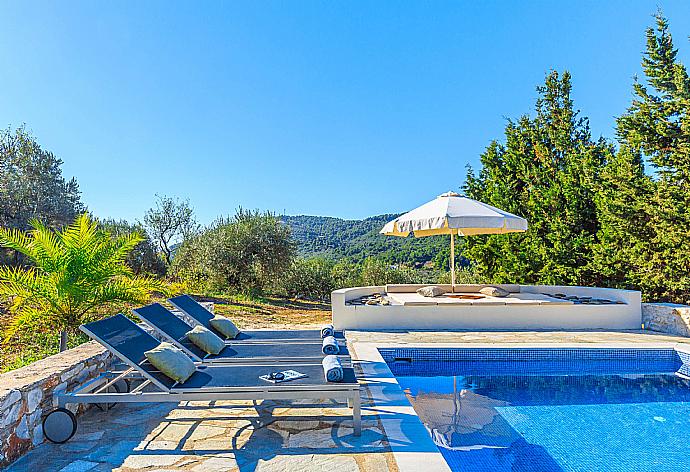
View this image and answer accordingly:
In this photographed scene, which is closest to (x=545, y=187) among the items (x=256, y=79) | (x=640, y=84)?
(x=640, y=84)

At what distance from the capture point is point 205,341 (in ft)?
17.9

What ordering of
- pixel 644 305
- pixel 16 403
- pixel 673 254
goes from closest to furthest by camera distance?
pixel 16 403, pixel 644 305, pixel 673 254

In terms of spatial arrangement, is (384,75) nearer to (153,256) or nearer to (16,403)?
(153,256)

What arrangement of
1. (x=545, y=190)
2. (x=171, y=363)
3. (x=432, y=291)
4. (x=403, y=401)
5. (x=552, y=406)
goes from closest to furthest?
(x=171, y=363) < (x=403, y=401) < (x=552, y=406) < (x=432, y=291) < (x=545, y=190)

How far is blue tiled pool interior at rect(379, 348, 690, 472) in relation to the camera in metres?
4.58

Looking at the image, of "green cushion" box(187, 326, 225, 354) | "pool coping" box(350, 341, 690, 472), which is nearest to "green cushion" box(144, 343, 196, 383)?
"green cushion" box(187, 326, 225, 354)

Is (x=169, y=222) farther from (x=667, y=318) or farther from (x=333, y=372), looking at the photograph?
(x=333, y=372)

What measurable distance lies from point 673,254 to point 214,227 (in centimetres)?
1422

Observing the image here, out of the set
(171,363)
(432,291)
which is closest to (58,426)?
(171,363)

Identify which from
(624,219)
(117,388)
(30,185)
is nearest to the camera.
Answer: (117,388)

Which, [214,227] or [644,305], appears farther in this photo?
[214,227]

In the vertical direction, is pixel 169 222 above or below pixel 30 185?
below

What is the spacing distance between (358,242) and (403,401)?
28695 millimetres

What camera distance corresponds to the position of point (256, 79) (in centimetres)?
1756
